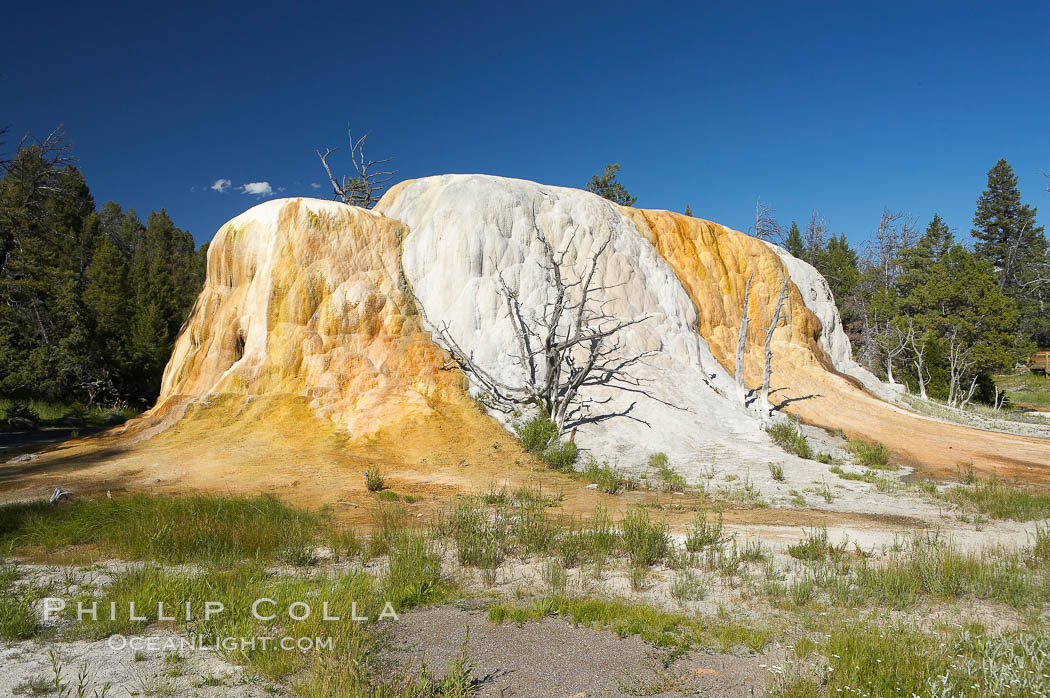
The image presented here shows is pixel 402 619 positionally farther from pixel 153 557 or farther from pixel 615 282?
pixel 615 282

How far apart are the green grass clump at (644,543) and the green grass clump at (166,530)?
3.58 m

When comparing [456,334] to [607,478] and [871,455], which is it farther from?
[871,455]

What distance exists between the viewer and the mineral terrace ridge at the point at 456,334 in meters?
14.7

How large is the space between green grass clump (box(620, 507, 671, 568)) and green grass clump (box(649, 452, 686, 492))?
4307mm

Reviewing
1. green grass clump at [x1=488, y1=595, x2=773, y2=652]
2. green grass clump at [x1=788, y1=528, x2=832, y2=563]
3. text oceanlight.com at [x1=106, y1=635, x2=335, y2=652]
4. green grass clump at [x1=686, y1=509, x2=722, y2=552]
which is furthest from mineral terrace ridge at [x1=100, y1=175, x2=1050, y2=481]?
text oceanlight.com at [x1=106, y1=635, x2=335, y2=652]

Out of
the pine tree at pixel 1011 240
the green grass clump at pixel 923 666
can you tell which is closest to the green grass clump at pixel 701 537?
the green grass clump at pixel 923 666

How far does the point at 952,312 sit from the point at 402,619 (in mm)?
29340

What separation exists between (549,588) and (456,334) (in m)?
11.6

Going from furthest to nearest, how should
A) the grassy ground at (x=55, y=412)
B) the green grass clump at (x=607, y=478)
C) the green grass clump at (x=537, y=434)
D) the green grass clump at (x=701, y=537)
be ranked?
the grassy ground at (x=55, y=412)
the green grass clump at (x=537, y=434)
the green grass clump at (x=607, y=478)
the green grass clump at (x=701, y=537)

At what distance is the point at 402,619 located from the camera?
5148 millimetres

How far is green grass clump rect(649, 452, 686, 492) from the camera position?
37.5 ft

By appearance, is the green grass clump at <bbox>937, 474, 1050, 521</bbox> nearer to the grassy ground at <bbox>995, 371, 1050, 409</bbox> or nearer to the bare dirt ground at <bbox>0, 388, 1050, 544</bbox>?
the bare dirt ground at <bbox>0, 388, 1050, 544</bbox>

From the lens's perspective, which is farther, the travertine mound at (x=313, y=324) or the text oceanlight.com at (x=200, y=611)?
the travertine mound at (x=313, y=324)

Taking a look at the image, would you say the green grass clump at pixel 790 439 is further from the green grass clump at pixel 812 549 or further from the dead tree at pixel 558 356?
the green grass clump at pixel 812 549
